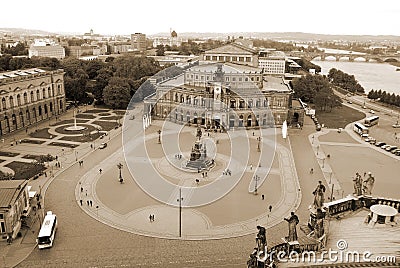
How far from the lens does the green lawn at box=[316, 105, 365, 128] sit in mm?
75188

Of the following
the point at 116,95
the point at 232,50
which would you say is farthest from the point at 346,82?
the point at 116,95

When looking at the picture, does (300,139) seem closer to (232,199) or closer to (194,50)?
(232,199)

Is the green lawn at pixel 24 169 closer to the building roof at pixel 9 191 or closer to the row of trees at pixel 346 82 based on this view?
the building roof at pixel 9 191

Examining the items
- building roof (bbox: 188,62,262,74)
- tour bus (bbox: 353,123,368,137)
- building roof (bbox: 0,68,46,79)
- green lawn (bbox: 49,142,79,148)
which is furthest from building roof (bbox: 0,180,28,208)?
tour bus (bbox: 353,123,368,137)

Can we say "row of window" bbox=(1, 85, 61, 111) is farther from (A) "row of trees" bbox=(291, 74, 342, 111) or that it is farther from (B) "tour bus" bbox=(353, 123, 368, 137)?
(B) "tour bus" bbox=(353, 123, 368, 137)

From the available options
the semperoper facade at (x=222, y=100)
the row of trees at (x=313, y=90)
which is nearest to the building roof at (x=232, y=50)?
the semperoper facade at (x=222, y=100)

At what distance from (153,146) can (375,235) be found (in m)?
45.9

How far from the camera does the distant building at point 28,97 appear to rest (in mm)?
65250

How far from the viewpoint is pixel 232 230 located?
110ft

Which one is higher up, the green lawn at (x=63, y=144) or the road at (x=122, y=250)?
the green lawn at (x=63, y=144)

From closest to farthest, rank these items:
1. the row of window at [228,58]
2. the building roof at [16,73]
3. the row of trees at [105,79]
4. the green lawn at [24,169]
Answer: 1. the green lawn at [24,169]
2. the building roof at [16,73]
3. the row of trees at [105,79]
4. the row of window at [228,58]

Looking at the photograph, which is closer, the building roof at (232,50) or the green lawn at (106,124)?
the green lawn at (106,124)

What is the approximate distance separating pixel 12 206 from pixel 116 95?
177 feet

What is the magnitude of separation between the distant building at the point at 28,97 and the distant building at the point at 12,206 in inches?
1302
